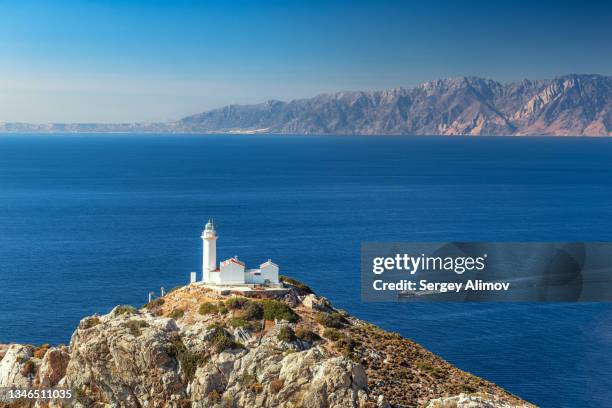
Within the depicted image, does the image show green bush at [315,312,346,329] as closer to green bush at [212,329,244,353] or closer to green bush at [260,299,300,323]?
green bush at [260,299,300,323]

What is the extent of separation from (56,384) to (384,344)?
48.6 feet

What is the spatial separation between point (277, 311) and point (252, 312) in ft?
3.71

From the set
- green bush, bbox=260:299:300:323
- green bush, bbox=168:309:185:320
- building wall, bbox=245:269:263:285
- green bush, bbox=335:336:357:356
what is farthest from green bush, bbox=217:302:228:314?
green bush, bbox=335:336:357:356

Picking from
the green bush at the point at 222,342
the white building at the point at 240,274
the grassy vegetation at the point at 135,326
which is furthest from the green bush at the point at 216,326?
the white building at the point at 240,274

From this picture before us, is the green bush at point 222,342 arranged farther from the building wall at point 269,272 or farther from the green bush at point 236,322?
the building wall at point 269,272

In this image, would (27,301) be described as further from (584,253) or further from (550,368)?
(584,253)

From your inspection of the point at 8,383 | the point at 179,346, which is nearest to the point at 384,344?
the point at 179,346

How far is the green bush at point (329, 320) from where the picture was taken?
128ft

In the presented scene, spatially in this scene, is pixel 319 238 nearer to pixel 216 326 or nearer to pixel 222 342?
pixel 216 326

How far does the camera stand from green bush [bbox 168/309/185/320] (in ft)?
129

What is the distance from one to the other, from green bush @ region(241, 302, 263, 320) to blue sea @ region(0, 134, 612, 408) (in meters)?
21.3

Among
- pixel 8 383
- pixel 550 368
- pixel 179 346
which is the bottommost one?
pixel 550 368

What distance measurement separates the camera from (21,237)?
10012 cm

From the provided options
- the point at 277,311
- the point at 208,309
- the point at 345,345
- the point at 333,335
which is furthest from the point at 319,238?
the point at 345,345
